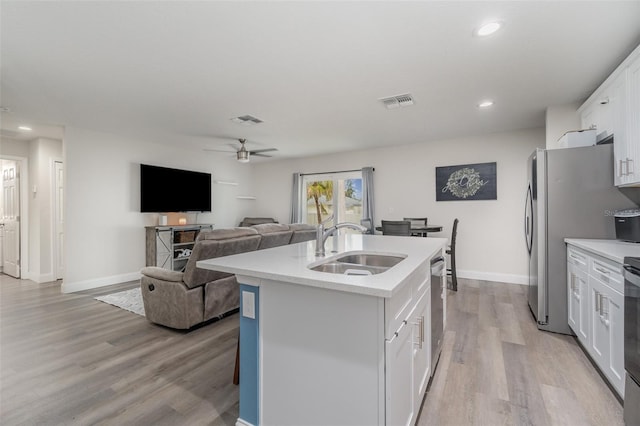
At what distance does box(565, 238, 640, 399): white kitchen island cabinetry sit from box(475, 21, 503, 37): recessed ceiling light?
1.73m

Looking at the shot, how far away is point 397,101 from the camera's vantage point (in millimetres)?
3441

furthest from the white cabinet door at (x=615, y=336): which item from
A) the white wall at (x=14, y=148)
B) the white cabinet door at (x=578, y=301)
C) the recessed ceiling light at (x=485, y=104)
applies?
the white wall at (x=14, y=148)

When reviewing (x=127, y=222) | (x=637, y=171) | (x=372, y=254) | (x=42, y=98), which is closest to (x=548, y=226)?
(x=637, y=171)

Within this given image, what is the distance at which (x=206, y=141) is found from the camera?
5.45 metres

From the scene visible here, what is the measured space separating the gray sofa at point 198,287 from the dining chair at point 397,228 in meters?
1.99

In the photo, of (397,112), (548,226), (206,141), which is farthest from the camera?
(206,141)

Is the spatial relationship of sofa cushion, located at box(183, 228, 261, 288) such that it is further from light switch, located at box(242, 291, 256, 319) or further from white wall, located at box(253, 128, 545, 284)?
white wall, located at box(253, 128, 545, 284)

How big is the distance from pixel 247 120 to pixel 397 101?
6.84ft

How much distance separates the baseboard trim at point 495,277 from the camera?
476 centimetres

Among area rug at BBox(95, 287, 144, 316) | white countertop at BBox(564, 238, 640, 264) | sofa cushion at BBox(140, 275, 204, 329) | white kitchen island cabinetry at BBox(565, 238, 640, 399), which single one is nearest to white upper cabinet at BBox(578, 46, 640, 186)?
white countertop at BBox(564, 238, 640, 264)

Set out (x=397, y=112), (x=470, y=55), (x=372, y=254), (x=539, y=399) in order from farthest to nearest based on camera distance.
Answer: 1. (x=397, y=112)
2. (x=470, y=55)
3. (x=372, y=254)
4. (x=539, y=399)

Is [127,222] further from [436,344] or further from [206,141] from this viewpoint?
[436,344]

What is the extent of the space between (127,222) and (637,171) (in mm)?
6595

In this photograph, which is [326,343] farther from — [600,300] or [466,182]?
[466,182]
